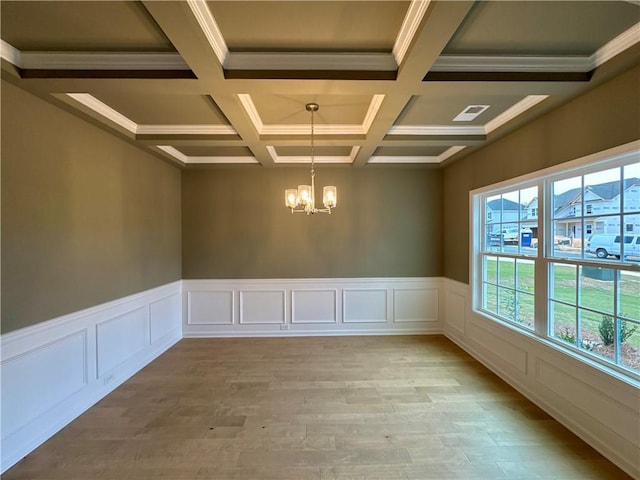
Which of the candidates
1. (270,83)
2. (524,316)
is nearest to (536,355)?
(524,316)

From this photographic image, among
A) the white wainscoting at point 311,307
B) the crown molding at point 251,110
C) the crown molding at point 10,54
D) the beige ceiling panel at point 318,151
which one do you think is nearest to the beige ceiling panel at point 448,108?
the beige ceiling panel at point 318,151

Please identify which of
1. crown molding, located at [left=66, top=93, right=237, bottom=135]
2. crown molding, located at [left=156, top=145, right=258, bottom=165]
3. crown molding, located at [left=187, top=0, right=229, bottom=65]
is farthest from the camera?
crown molding, located at [left=156, top=145, right=258, bottom=165]

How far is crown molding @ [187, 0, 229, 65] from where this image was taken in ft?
5.08

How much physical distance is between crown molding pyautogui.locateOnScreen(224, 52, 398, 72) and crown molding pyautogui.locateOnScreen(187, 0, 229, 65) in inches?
3.6

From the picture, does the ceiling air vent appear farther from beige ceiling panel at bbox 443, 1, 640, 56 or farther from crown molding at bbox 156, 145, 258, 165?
crown molding at bbox 156, 145, 258, 165

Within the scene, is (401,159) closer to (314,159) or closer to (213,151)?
(314,159)

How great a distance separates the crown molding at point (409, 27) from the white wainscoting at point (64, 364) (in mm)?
3325

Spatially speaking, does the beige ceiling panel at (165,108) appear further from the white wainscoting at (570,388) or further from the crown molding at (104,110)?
the white wainscoting at (570,388)

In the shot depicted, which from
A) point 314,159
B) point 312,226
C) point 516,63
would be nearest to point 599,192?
point 516,63

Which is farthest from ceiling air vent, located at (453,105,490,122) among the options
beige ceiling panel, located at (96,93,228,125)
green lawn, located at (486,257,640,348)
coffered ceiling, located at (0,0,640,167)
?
beige ceiling panel, located at (96,93,228,125)

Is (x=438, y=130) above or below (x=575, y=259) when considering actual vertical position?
above

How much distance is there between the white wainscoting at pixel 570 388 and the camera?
199 centimetres

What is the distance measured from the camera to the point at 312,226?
4.79 meters

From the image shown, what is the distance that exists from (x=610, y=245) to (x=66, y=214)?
4.42 meters
